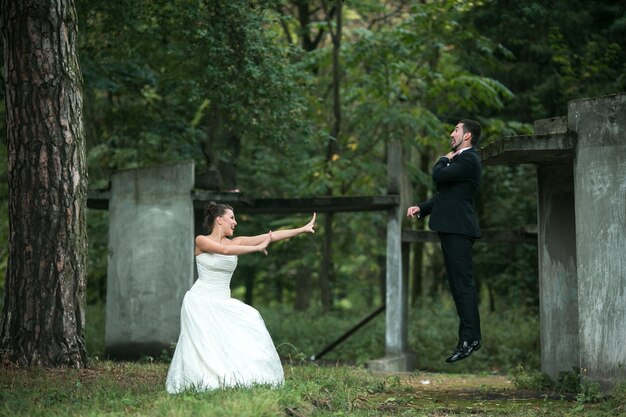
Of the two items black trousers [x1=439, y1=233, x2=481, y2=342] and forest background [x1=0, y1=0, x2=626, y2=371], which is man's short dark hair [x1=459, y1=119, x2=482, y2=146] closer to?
black trousers [x1=439, y1=233, x2=481, y2=342]

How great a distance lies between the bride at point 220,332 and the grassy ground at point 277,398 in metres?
0.34

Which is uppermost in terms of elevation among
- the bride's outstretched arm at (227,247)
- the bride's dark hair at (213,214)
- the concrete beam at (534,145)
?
the concrete beam at (534,145)

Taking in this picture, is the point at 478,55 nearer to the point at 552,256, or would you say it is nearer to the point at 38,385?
the point at 552,256

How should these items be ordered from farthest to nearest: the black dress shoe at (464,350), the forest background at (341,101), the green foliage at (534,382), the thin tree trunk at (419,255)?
the thin tree trunk at (419,255) → the forest background at (341,101) → the green foliage at (534,382) → the black dress shoe at (464,350)

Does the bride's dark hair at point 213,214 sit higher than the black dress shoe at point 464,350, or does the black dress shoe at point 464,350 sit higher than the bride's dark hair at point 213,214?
the bride's dark hair at point 213,214

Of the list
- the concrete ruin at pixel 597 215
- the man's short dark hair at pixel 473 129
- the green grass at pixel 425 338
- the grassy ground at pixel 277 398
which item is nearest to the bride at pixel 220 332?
the grassy ground at pixel 277 398

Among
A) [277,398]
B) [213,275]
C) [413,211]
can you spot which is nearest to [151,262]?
[213,275]

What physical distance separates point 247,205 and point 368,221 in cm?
1019

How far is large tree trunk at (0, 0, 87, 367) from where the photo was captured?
10.4 metres

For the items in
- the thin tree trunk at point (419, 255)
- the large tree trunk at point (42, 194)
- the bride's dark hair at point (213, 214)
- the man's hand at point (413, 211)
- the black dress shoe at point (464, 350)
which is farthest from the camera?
the thin tree trunk at point (419, 255)

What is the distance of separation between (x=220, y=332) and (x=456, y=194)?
109 inches

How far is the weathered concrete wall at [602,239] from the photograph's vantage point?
29.4 feet

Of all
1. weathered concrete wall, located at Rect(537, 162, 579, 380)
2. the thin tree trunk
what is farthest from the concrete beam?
the thin tree trunk

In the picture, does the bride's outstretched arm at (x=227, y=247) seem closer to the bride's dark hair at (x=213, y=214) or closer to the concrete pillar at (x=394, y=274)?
the bride's dark hair at (x=213, y=214)
